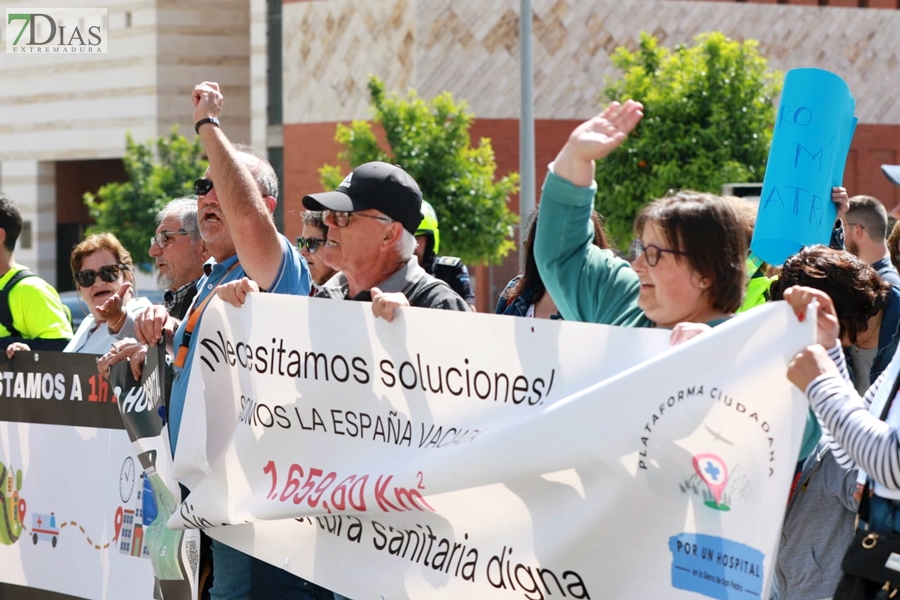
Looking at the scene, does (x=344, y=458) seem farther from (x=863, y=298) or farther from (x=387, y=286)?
(x=863, y=298)

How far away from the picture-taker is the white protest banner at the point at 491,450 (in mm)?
3281

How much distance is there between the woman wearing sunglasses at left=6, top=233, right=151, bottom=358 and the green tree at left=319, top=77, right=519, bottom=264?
17.8 metres

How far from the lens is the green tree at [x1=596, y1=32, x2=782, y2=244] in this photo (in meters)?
24.5

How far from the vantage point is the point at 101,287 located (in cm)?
673

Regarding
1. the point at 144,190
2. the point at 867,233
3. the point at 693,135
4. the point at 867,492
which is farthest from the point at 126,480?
the point at 144,190

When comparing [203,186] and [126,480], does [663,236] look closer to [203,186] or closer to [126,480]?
[203,186]

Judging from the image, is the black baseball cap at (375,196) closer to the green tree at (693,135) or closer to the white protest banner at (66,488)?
the white protest banner at (66,488)

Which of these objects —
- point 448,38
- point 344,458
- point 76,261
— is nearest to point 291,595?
point 344,458

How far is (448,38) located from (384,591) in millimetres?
29142

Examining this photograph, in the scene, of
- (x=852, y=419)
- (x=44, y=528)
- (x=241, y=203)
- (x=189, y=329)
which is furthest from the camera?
(x=44, y=528)

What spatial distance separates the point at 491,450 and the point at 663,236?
0.75 m

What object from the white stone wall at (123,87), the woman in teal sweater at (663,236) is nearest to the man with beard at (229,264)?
the woman in teal sweater at (663,236)

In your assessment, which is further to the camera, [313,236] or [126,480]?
[126,480]

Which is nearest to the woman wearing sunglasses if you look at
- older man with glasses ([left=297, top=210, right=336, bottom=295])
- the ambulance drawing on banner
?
the ambulance drawing on banner
